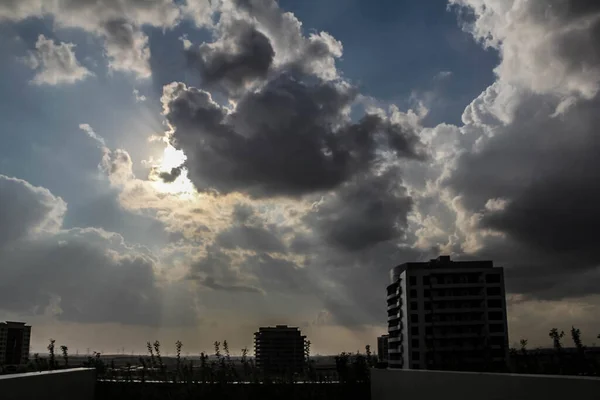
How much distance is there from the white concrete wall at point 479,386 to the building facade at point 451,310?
4666 cm

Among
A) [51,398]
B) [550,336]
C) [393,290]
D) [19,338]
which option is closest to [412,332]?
[393,290]

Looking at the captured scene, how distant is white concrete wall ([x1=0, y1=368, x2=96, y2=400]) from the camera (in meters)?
6.82

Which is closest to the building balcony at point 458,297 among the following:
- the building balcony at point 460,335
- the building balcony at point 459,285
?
the building balcony at point 459,285

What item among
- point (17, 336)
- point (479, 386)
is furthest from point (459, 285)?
point (17, 336)

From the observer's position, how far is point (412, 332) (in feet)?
194

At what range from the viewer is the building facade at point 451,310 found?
184 feet

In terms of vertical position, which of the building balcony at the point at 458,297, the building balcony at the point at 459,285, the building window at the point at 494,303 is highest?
the building balcony at the point at 459,285

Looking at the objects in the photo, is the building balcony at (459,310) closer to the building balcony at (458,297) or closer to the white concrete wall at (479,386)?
the building balcony at (458,297)

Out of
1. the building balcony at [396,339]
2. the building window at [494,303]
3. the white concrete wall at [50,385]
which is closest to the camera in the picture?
the white concrete wall at [50,385]

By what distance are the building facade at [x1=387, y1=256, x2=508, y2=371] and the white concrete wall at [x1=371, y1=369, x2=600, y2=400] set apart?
46.7 meters

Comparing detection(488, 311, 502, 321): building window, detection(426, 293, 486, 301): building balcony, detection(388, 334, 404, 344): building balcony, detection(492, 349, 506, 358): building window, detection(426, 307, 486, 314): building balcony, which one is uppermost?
detection(426, 293, 486, 301): building balcony

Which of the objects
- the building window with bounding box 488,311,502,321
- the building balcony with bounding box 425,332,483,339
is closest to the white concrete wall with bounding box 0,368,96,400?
the building balcony with bounding box 425,332,483,339

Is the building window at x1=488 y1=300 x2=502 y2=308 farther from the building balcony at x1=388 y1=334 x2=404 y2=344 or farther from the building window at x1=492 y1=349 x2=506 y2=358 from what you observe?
the building balcony at x1=388 y1=334 x2=404 y2=344

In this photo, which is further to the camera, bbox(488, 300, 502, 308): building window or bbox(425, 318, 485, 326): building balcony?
bbox(488, 300, 502, 308): building window
